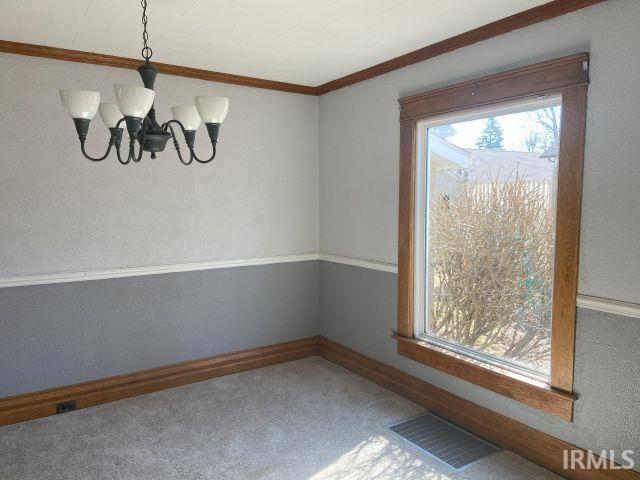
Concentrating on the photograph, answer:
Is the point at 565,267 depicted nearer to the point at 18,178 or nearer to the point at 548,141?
the point at 548,141

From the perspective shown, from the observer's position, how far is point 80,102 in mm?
1778

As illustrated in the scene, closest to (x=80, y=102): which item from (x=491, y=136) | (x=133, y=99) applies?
(x=133, y=99)

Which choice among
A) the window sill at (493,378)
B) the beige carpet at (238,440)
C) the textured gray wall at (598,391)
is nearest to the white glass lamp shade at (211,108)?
the beige carpet at (238,440)

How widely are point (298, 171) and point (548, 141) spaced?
212cm

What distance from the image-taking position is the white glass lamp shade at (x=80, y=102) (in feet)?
5.79

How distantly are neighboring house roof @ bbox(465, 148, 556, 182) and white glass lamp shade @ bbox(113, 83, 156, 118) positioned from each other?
6.41 feet

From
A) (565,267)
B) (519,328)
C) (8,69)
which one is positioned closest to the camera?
(565,267)

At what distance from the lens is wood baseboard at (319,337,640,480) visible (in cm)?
243

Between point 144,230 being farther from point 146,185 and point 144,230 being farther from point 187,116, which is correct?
point 187,116

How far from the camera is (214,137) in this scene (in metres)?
2.04

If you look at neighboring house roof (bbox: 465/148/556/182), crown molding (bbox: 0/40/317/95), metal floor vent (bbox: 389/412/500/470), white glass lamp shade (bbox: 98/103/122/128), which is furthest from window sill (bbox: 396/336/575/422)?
white glass lamp shade (bbox: 98/103/122/128)

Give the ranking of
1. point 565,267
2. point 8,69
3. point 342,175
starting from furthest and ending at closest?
point 342,175, point 8,69, point 565,267

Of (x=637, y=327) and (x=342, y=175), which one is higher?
(x=342, y=175)

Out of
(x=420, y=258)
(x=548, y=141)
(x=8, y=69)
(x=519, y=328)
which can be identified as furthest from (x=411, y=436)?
(x=8, y=69)
